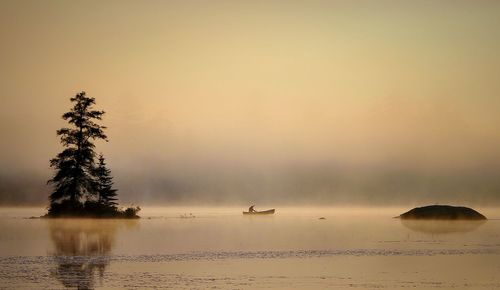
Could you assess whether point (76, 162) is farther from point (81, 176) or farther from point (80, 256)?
point (80, 256)

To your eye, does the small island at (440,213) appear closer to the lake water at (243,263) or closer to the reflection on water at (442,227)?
the reflection on water at (442,227)

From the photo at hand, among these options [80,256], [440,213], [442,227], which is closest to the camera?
[80,256]

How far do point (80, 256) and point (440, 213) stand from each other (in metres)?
83.7

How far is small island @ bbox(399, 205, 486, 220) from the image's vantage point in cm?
10688

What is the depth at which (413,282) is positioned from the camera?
26.0 meters

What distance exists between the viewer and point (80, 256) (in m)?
35.1

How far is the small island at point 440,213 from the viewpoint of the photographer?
107 meters

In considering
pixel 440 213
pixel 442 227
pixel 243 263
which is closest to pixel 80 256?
pixel 243 263

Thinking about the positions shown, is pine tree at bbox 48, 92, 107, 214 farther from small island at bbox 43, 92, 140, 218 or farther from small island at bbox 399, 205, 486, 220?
small island at bbox 399, 205, 486, 220

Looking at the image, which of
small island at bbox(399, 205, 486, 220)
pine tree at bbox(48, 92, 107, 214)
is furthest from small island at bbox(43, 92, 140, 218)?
small island at bbox(399, 205, 486, 220)

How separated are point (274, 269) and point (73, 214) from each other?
51185mm

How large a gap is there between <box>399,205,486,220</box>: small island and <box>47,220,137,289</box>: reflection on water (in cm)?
6491

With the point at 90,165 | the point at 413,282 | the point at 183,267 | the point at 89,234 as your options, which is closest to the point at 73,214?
the point at 90,165

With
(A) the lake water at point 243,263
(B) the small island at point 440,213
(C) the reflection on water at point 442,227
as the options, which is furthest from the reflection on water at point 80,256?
(B) the small island at point 440,213
